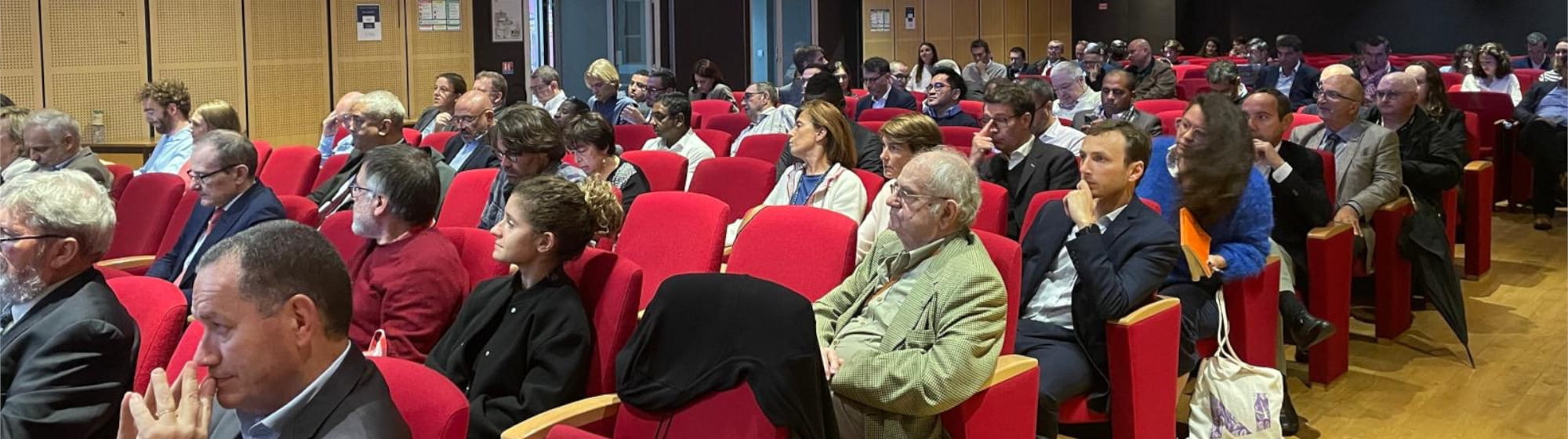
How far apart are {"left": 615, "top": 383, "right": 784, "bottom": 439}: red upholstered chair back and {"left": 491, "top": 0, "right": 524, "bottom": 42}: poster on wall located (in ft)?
35.8

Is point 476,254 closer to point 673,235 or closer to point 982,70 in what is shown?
point 673,235

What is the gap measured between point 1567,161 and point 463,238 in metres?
7.11

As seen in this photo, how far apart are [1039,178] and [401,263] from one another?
2.90 m

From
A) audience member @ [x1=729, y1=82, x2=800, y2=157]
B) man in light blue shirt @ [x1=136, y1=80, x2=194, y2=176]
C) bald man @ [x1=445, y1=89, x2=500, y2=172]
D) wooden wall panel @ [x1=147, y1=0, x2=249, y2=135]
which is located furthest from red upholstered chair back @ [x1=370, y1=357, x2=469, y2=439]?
wooden wall panel @ [x1=147, y1=0, x2=249, y2=135]

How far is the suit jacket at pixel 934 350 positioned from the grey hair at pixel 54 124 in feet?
14.2

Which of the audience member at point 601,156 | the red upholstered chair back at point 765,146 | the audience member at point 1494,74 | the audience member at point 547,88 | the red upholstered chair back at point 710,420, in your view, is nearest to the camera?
the red upholstered chair back at point 710,420

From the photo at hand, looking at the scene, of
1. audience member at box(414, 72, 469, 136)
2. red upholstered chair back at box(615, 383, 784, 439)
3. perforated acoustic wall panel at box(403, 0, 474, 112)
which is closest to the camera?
red upholstered chair back at box(615, 383, 784, 439)

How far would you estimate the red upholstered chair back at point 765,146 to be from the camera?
23.1 feet

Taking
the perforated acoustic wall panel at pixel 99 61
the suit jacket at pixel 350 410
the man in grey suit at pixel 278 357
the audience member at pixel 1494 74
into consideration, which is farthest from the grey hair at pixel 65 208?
the audience member at pixel 1494 74

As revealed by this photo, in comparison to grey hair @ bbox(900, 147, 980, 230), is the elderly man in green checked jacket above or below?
below

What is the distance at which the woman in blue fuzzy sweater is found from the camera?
4.29 metres

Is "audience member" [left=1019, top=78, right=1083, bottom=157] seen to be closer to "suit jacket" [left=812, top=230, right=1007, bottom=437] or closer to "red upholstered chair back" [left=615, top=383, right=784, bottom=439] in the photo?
"suit jacket" [left=812, top=230, right=1007, bottom=437]

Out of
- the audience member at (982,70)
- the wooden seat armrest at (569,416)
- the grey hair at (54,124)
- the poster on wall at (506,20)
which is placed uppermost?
the poster on wall at (506,20)

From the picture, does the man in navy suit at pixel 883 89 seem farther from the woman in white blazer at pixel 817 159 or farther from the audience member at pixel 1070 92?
the woman in white blazer at pixel 817 159
